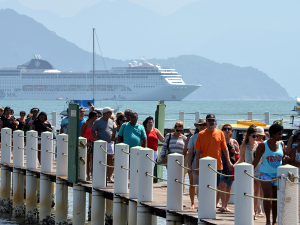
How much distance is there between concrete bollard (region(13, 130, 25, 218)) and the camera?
12117 mm

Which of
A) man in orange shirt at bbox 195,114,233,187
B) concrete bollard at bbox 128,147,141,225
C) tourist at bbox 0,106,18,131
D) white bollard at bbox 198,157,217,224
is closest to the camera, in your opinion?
white bollard at bbox 198,157,217,224

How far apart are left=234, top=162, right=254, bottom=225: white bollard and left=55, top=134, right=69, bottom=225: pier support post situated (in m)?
4.71

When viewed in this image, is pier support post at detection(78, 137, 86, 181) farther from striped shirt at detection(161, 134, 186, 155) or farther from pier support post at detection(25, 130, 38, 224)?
pier support post at detection(25, 130, 38, 224)

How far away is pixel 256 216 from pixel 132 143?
2.55 m

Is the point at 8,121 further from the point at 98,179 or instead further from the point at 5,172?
the point at 98,179

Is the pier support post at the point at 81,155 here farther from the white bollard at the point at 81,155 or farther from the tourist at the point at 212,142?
the tourist at the point at 212,142

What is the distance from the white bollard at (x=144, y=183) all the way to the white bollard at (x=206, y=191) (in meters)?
1.39

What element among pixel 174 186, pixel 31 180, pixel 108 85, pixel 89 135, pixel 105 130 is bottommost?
pixel 31 180

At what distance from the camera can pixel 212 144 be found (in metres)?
7.24

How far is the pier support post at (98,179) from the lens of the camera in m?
9.09

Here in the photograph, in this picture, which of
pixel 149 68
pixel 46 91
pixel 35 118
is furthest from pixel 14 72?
pixel 35 118

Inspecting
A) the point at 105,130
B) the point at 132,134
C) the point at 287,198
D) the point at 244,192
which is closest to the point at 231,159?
the point at 244,192

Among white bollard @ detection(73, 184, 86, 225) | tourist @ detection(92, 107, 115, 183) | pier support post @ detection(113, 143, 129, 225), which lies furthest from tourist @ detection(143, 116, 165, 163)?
white bollard @ detection(73, 184, 86, 225)

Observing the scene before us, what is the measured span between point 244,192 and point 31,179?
6.37 m
